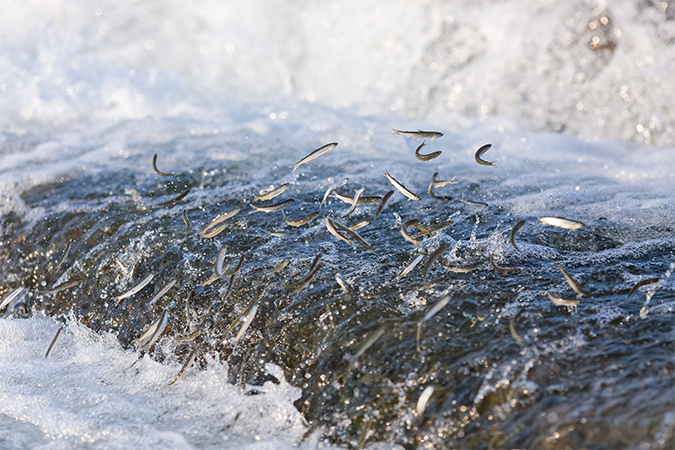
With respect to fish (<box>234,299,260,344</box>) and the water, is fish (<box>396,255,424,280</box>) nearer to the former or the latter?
the water

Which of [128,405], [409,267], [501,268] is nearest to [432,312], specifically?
[409,267]

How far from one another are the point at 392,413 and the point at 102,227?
2.57 m

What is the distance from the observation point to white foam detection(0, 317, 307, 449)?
224 cm

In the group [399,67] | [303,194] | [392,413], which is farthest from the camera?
[399,67]

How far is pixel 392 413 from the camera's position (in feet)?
6.81

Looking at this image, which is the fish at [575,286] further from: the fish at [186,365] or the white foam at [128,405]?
the fish at [186,365]

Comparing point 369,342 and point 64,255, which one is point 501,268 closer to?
point 369,342

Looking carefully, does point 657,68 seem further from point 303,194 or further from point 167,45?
point 167,45

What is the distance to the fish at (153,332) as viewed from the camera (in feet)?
8.27

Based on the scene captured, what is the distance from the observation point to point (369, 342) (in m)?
2.17

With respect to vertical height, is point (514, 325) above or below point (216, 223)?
below

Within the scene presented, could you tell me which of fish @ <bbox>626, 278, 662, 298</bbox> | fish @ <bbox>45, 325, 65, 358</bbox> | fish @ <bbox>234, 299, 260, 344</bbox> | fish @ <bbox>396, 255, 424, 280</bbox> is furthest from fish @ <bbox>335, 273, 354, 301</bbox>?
fish @ <bbox>45, 325, 65, 358</bbox>

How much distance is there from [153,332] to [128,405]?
0.35m

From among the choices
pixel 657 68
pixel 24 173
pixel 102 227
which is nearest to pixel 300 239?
pixel 102 227
